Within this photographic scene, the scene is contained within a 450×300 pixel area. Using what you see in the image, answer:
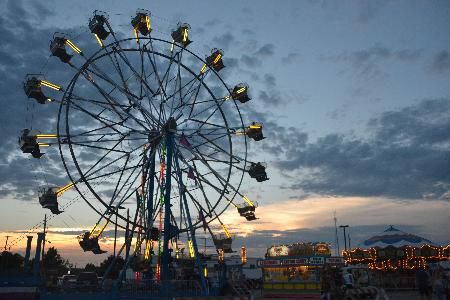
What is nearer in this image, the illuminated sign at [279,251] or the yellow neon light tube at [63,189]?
the yellow neon light tube at [63,189]

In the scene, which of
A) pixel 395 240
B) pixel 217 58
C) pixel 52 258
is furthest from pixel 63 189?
pixel 52 258

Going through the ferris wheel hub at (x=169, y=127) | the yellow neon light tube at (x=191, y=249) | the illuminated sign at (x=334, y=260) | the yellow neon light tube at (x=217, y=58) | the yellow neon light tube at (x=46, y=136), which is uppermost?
the yellow neon light tube at (x=217, y=58)

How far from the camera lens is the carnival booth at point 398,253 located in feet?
131

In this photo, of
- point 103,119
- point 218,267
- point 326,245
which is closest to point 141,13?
point 103,119

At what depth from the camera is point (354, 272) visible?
2880 cm

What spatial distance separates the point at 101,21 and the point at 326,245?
19.0 meters

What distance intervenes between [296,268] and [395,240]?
17.4m

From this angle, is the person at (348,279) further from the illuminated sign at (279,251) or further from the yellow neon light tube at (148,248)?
the yellow neon light tube at (148,248)

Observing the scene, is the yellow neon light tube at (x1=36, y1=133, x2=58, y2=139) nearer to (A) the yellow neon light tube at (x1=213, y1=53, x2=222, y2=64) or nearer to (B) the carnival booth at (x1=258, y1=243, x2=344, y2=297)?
(A) the yellow neon light tube at (x1=213, y1=53, x2=222, y2=64)

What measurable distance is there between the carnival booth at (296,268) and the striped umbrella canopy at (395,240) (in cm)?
1419

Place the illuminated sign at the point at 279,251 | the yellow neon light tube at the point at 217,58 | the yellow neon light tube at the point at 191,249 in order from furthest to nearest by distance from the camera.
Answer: the illuminated sign at the point at 279,251, the yellow neon light tube at the point at 217,58, the yellow neon light tube at the point at 191,249

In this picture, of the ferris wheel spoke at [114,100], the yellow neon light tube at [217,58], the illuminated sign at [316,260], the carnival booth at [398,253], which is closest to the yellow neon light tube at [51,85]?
the ferris wheel spoke at [114,100]

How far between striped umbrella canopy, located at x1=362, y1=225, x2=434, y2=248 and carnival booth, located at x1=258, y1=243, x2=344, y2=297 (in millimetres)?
14189

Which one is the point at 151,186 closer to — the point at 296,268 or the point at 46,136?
the point at 46,136
